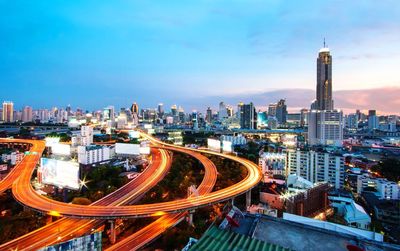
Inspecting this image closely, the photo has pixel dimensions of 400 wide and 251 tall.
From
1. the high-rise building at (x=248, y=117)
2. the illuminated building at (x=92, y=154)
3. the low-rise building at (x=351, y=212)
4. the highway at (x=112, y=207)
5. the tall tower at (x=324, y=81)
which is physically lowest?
the low-rise building at (x=351, y=212)

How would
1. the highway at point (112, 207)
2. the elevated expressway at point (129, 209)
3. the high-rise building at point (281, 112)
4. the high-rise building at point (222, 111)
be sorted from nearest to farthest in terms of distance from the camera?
1. the elevated expressway at point (129, 209)
2. the highway at point (112, 207)
3. the high-rise building at point (281, 112)
4. the high-rise building at point (222, 111)

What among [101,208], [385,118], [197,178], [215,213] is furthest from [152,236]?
[385,118]

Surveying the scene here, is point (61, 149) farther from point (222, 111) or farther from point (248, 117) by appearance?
point (222, 111)

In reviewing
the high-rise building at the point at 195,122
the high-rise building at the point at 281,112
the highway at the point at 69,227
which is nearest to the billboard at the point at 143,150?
the highway at the point at 69,227

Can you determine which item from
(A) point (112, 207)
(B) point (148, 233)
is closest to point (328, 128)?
(B) point (148, 233)

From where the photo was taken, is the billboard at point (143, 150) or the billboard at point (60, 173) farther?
the billboard at point (143, 150)

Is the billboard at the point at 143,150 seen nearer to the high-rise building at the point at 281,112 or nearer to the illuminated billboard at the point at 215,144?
the illuminated billboard at the point at 215,144

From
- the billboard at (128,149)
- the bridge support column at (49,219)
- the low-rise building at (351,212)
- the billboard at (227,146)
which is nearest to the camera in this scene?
the bridge support column at (49,219)

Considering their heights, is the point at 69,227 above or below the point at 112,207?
below

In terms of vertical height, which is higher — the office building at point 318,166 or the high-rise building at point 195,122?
the high-rise building at point 195,122
